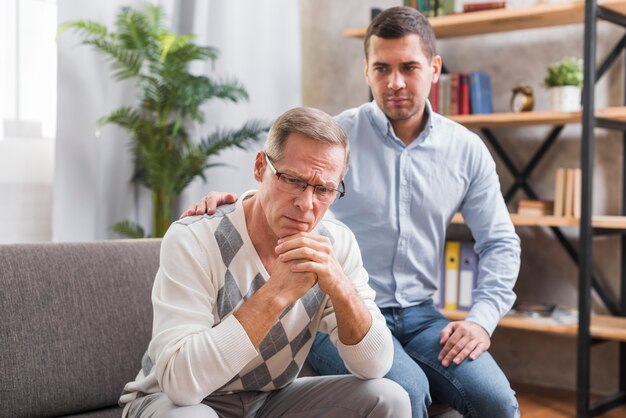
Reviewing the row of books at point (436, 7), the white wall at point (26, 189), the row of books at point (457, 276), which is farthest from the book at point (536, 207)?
the white wall at point (26, 189)

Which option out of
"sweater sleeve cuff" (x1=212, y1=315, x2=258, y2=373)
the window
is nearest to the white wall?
the window

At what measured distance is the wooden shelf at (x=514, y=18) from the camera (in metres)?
3.41

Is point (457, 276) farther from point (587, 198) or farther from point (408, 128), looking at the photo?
point (408, 128)

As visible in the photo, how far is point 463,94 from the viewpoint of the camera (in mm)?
3822

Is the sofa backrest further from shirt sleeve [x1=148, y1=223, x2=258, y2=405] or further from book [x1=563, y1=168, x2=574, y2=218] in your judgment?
book [x1=563, y1=168, x2=574, y2=218]

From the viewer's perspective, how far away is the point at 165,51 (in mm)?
3498

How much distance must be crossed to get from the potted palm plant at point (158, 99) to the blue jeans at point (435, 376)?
A: 1759 mm

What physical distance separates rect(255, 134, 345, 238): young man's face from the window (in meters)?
2.09

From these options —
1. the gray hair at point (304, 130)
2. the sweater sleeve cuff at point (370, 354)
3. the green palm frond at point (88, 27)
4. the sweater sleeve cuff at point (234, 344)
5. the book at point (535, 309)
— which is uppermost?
the green palm frond at point (88, 27)

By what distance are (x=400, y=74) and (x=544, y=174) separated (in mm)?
1888

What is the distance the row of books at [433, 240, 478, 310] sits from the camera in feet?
12.2

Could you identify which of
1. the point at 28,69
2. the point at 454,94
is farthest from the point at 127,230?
the point at 454,94

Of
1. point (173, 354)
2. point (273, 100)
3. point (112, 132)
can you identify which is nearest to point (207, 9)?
point (273, 100)

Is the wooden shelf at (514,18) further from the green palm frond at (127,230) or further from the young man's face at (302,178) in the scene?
the young man's face at (302,178)
